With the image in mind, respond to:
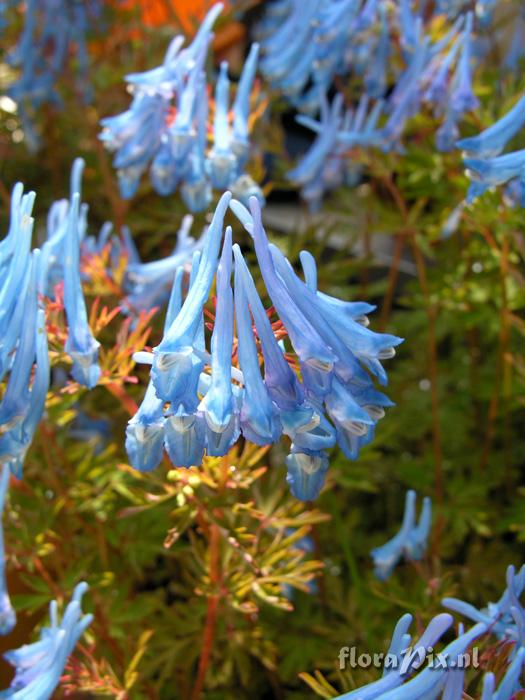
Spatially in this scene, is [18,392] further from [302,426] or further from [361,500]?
[361,500]

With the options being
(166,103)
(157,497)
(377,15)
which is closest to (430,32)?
(377,15)

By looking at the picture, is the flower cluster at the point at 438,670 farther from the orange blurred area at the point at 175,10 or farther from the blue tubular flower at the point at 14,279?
the orange blurred area at the point at 175,10

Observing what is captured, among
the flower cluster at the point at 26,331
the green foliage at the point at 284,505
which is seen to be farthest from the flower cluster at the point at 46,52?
the flower cluster at the point at 26,331

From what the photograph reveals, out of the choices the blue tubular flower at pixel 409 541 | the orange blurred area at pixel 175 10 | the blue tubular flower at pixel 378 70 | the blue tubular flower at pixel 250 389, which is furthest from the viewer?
the orange blurred area at pixel 175 10

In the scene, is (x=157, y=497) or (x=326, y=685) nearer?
(x=326, y=685)

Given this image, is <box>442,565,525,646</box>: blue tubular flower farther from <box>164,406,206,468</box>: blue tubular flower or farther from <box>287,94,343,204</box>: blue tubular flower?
<box>287,94,343,204</box>: blue tubular flower

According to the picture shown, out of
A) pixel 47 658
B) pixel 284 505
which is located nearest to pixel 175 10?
pixel 284 505
